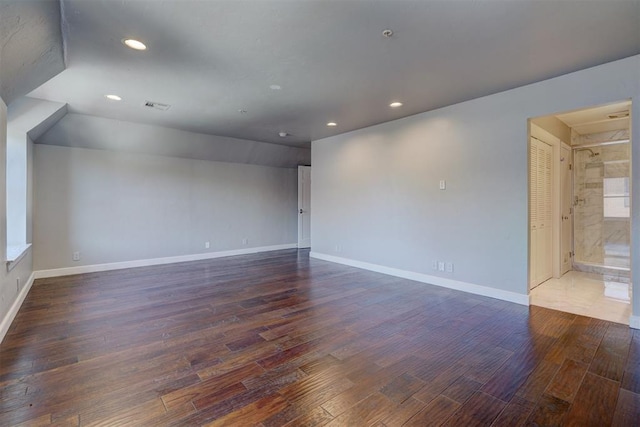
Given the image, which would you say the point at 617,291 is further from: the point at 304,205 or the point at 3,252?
the point at 3,252

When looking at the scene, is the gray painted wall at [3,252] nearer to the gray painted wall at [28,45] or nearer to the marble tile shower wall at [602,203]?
the gray painted wall at [28,45]

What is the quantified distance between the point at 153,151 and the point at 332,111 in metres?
3.64

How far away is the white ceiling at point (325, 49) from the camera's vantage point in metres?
2.09

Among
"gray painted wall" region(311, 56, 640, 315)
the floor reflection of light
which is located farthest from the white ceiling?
the floor reflection of light

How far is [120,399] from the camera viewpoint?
182 centimetres

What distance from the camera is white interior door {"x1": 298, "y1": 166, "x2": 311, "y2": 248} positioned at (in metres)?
7.89

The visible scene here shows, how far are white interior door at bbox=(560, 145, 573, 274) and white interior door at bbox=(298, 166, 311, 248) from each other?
208 inches

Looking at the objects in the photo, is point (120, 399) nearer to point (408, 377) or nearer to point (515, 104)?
point (408, 377)

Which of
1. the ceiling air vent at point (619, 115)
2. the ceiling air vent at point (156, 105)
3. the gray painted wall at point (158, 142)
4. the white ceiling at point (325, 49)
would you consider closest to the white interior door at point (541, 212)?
the ceiling air vent at point (619, 115)

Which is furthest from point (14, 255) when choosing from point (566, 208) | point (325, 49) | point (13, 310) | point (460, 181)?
point (566, 208)

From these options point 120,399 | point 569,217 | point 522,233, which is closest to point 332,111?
point 522,233

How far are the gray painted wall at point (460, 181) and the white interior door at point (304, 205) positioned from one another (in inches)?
84.5

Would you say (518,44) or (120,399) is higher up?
(518,44)

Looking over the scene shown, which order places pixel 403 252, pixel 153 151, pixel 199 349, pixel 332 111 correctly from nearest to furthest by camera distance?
1. pixel 199 349
2. pixel 332 111
3. pixel 403 252
4. pixel 153 151
